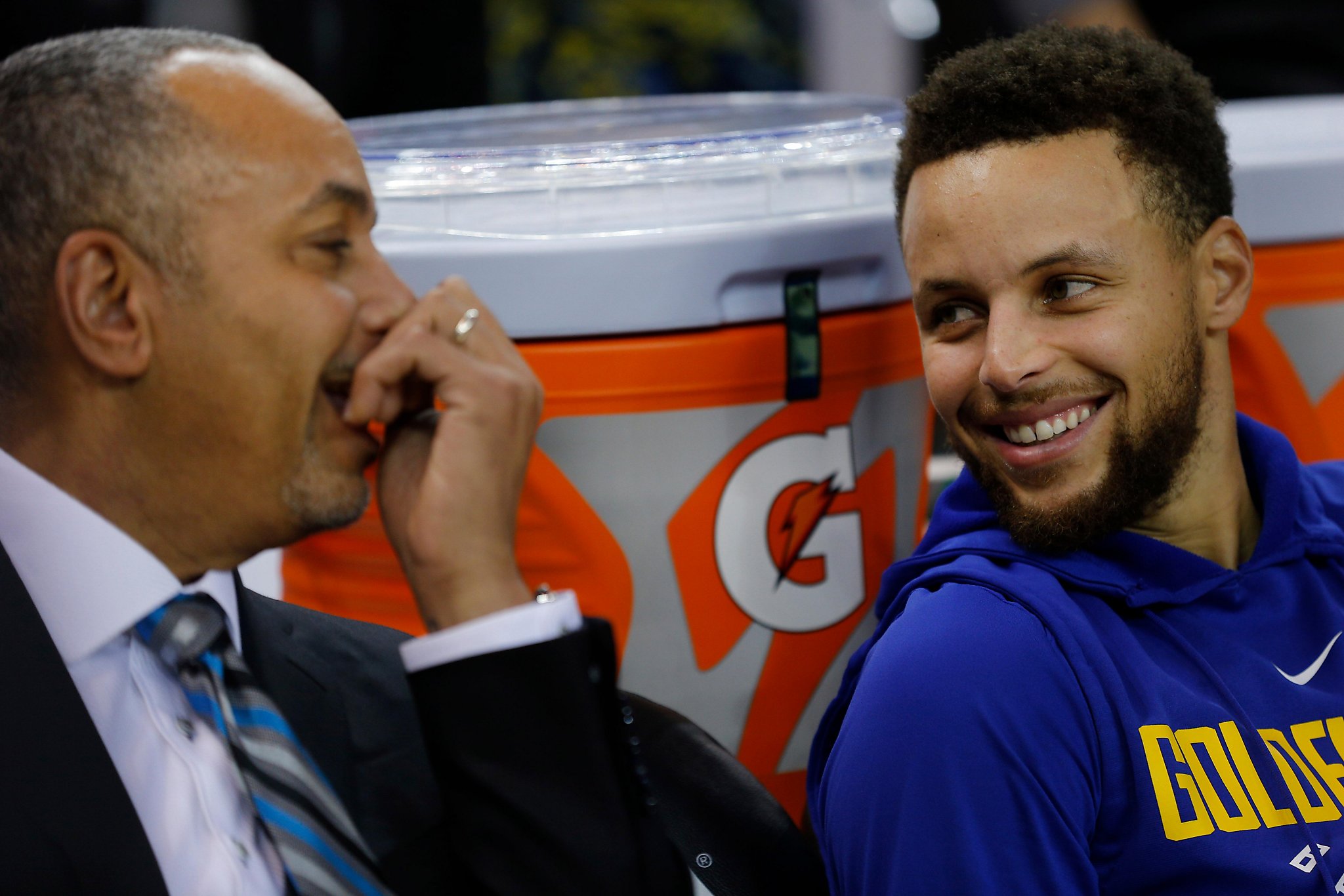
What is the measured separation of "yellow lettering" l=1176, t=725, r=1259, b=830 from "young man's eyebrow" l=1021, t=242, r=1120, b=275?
1.16ft

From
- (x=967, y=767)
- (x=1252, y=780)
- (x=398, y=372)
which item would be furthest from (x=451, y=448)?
(x=1252, y=780)

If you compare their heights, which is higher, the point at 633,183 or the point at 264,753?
the point at 633,183

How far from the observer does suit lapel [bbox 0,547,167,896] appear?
779 mm

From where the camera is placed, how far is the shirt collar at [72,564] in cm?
86

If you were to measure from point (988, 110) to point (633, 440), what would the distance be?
43 centimetres

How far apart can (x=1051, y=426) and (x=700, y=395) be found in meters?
0.34

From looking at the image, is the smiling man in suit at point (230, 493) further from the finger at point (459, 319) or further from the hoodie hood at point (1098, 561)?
the hoodie hood at point (1098, 561)

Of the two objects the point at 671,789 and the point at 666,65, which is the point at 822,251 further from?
the point at 666,65

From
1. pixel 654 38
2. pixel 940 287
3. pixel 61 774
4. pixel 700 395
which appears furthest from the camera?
pixel 654 38

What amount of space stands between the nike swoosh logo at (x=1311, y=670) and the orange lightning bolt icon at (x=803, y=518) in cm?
43

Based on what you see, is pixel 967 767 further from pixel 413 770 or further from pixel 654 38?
pixel 654 38

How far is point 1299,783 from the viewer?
1.01 meters

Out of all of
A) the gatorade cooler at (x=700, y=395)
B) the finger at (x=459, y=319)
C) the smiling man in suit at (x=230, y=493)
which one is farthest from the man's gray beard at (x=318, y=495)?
the gatorade cooler at (x=700, y=395)

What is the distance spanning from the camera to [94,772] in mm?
800
